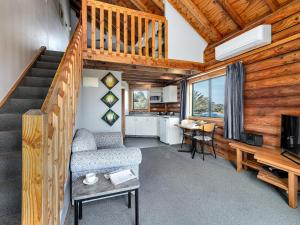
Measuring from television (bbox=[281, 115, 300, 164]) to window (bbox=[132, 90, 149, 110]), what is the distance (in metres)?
5.04

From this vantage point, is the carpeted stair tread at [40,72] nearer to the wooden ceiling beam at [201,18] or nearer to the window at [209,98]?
the wooden ceiling beam at [201,18]

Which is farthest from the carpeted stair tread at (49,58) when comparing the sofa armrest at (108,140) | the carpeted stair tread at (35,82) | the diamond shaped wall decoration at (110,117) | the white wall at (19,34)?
the sofa armrest at (108,140)

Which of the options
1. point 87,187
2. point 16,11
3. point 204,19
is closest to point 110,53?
point 16,11

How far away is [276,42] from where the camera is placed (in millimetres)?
2559

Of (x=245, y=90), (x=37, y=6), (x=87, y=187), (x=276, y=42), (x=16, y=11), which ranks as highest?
(x=37, y=6)

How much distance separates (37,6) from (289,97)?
486cm

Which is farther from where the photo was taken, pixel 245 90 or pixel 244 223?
pixel 245 90

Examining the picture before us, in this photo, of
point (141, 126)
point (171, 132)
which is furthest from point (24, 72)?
point (141, 126)

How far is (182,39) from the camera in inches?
152

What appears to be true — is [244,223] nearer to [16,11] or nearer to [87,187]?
[87,187]

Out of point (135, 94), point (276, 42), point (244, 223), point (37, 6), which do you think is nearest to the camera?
point (244, 223)

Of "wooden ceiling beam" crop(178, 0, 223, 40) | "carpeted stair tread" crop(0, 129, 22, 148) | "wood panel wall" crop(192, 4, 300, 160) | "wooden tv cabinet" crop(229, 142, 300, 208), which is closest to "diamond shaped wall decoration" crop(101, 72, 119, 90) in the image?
"wooden ceiling beam" crop(178, 0, 223, 40)

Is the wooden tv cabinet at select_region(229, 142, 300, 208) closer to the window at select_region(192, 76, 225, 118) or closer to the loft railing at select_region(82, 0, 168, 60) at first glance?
the window at select_region(192, 76, 225, 118)

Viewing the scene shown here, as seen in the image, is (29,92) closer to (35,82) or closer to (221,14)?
(35,82)
